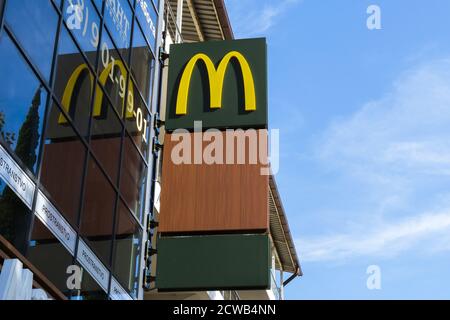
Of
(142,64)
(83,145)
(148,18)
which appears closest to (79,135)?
(83,145)

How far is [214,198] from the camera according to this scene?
1293 cm

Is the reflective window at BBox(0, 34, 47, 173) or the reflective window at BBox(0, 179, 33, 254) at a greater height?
the reflective window at BBox(0, 34, 47, 173)

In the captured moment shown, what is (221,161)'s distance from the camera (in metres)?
13.3

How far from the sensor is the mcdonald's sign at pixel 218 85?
13.5m

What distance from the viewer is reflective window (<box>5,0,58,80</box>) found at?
9.50m

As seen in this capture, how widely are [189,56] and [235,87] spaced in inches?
43.6

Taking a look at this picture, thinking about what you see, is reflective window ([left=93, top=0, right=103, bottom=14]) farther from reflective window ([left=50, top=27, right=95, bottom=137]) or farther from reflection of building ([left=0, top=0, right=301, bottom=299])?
reflective window ([left=50, top=27, right=95, bottom=137])

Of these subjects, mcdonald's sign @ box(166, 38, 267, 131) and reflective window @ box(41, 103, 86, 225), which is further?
mcdonald's sign @ box(166, 38, 267, 131)

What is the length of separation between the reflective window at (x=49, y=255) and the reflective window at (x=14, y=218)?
6.6 inches

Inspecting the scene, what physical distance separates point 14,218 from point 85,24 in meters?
3.66

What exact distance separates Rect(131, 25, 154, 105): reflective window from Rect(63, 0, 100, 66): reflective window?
1850mm

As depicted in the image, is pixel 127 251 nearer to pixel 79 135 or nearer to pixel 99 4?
pixel 79 135

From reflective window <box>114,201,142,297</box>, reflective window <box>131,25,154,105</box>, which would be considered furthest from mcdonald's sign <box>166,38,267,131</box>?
reflective window <box>114,201,142,297</box>
